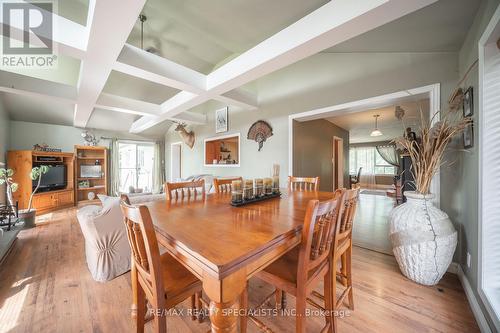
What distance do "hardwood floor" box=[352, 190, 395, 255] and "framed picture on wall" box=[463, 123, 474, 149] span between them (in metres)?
1.54

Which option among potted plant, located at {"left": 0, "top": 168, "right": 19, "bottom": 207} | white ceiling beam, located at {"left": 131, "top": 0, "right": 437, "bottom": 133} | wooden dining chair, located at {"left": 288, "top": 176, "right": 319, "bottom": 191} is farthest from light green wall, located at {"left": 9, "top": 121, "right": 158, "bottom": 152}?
wooden dining chair, located at {"left": 288, "top": 176, "right": 319, "bottom": 191}

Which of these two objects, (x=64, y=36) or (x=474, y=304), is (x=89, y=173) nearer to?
(x=64, y=36)

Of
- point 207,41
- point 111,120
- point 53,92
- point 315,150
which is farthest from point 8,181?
point 315,150

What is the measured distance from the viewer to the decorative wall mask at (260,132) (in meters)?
3.94

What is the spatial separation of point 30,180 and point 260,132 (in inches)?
217

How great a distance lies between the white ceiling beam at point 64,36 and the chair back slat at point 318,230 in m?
2.54

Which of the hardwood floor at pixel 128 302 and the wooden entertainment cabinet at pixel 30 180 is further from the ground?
the wooden entertainment cabinet at pixel 30 180

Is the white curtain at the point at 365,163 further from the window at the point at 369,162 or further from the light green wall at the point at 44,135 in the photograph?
the light green wall at the point at 44,135

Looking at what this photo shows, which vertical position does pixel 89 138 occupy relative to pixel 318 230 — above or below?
above

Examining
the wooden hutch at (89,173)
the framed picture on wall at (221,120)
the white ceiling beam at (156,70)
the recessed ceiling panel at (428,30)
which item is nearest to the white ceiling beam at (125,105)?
the framed picture on wall at (221,120)

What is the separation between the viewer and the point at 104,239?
77.4 inches

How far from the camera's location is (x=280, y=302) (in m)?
1.53

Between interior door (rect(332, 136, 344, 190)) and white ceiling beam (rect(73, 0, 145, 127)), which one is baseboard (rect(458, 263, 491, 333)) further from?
interior door (rect(332, 136, 344, 190))

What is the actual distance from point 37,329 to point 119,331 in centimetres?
59
